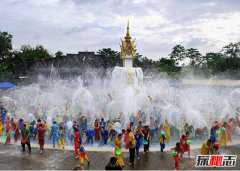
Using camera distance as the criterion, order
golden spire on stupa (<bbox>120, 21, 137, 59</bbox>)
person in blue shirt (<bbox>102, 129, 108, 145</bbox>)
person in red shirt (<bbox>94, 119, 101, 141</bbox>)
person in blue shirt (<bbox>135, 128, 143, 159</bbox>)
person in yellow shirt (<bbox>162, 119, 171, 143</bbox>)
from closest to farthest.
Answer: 1. person in blue shirt (<bbox>135, 128, 143, 159</bbox>)
2. person in blue shirt (<bbox>102, 129, 108, 145</bbox>)
3. person in red shirt (<bbox>94, 119, 101, 141</bbox>)
4. person in yellow shirt (<bbox>162, 119, 171, 143</bbox>)
5. golden spire on stupa (<bbox>120, 21, 137, 59</bbox>)

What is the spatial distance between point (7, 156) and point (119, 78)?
1668cm

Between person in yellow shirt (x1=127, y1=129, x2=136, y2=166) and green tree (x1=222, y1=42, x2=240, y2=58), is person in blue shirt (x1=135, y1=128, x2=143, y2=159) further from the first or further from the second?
green tree (x1=222, y1=42, x2=240, y2=58)

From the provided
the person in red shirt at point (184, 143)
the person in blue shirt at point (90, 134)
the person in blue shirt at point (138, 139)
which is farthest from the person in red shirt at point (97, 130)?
the person in red shirt at point (184, 143)

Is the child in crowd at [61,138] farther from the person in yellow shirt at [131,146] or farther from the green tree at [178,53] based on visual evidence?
the green tree at [178,53]

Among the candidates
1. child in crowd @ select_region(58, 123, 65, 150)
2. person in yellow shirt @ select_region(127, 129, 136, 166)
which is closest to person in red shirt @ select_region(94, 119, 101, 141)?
child in crowd @ select_region(58, 123, 65, 150)

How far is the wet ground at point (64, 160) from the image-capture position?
609 inches

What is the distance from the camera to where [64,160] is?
1656cm

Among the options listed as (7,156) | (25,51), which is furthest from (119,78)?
(25,51)

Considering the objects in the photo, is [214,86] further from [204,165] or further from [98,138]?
[204,165]

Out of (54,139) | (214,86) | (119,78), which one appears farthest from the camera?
(214,86)

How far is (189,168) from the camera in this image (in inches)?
598

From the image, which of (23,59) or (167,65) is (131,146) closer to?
(23,59)

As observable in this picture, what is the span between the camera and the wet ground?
15461mm

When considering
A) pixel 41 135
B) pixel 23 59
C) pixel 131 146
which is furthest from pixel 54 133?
pixel 23 59
